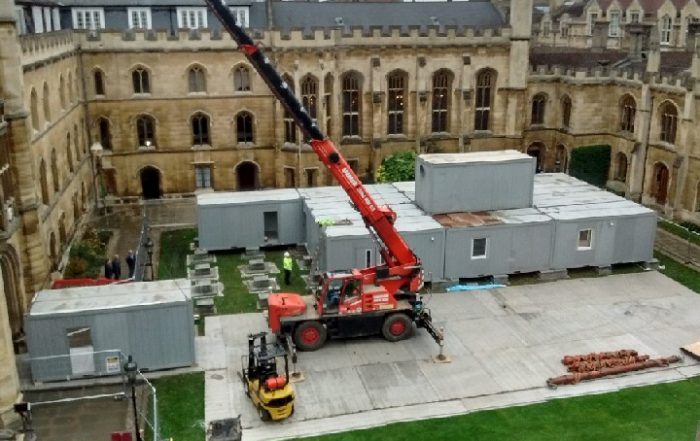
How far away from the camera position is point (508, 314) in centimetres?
2816

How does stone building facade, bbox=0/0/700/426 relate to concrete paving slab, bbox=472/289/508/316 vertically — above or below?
above

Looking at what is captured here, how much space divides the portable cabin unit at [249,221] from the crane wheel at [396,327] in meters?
12.0

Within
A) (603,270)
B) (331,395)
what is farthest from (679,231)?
(331,395)

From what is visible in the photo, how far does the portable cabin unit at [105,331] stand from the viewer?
22.0 m

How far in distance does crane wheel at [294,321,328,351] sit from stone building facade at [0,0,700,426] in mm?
19605

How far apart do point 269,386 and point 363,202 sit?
7695mm

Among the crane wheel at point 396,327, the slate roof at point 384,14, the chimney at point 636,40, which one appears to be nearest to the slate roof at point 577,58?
the chimney at point 636,40

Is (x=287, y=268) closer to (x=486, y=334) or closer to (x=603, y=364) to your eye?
(x=486, y=334)

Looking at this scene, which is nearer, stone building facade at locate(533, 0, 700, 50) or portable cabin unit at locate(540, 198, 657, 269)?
portable cabin unit at locate(540, 198, 657, 269)

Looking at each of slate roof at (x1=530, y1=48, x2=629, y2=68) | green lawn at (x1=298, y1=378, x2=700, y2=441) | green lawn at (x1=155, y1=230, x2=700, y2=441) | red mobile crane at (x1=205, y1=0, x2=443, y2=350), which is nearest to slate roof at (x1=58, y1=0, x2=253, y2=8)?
slate roof at (x1=530, y1=48, x2=629, y2=68)

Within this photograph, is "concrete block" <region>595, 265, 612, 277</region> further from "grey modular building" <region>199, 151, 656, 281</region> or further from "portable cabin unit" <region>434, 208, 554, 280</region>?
"portable cabin unit" <region>434, 208, 554, 280</region>

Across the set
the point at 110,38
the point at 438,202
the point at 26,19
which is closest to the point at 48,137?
the point at 26,19

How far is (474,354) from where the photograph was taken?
24781 millimetres

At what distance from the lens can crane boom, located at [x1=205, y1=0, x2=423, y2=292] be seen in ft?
78.2
